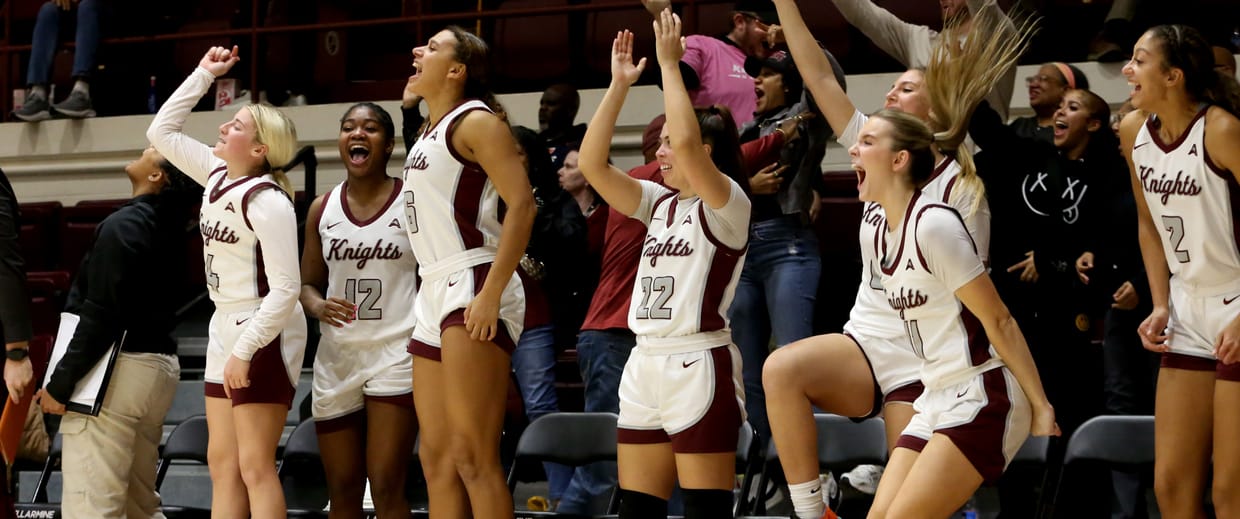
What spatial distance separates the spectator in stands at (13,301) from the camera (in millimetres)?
5434

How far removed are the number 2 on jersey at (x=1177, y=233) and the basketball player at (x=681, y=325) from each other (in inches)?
49.9

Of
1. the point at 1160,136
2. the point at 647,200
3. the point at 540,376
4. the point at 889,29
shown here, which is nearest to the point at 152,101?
the point at 540,376

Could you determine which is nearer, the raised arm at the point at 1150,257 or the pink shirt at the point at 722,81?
the raised arm at the point at 1150,257

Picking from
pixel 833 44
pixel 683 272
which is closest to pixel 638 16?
pixel 833 44

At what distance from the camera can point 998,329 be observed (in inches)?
147

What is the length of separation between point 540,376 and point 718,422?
1900mm

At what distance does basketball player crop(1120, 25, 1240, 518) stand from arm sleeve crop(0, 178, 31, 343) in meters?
4.16

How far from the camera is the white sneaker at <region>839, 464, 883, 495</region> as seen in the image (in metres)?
5.30

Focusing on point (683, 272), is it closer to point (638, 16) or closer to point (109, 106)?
point (638, 16)

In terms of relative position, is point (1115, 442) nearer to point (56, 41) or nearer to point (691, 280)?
point (691, 280)

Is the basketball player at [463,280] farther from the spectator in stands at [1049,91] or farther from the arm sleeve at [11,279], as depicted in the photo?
the spectator in stands at [1049,91]

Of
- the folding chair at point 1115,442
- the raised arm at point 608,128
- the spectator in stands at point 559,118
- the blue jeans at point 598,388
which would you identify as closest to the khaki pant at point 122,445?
the blue jeans at point 598,388

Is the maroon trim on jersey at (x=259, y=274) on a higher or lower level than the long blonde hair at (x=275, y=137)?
lower

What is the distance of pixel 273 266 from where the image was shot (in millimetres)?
4926
